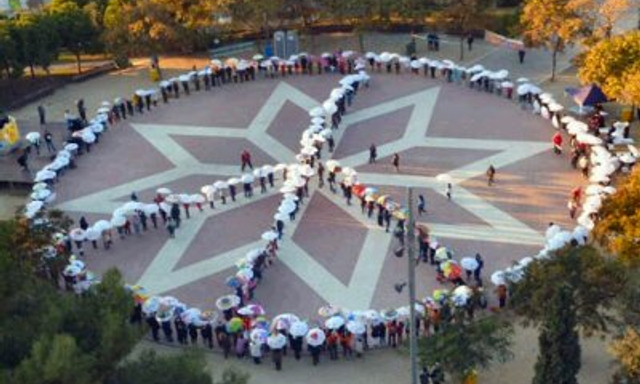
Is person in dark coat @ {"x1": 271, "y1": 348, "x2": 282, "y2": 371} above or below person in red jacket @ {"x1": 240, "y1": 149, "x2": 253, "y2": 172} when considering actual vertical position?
below

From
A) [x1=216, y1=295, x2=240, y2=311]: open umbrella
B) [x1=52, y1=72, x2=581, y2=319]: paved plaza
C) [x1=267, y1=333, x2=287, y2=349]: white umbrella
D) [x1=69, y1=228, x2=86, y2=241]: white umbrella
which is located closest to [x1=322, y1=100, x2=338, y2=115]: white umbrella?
[x1=52, y1=72, x2=581, y2=319]: paved plaza

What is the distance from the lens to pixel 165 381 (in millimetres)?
18234

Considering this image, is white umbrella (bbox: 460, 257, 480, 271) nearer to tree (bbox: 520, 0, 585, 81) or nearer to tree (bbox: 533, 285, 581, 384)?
tree (bbox: 533, 285, 581, 384)

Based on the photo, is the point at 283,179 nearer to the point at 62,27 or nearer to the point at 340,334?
the point at 340,334

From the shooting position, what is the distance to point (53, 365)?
1614 centimetres

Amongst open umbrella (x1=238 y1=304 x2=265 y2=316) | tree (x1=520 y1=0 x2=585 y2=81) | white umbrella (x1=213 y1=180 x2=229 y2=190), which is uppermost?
tree (x1=520 y1=0 x2=585 y2=81)

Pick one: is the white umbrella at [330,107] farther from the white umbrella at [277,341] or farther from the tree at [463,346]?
the tree at [463,346]

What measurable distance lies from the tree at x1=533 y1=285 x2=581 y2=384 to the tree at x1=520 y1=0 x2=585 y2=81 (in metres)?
21.5

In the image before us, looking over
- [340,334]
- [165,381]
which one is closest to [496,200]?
[340,334]

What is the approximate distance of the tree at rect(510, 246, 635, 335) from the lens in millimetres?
22312

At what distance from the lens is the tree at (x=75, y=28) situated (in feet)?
155

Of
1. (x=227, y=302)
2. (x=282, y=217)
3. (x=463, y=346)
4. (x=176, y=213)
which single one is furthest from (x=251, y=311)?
(x=176, y=213)

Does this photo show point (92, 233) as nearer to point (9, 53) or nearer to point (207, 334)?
point (207, 334)

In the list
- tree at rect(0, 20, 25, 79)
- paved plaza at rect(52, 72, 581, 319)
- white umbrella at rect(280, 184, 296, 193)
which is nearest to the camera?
paved plaza at rect(52, 72, 581, 319)
